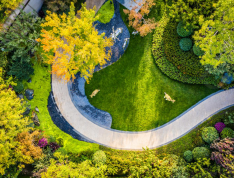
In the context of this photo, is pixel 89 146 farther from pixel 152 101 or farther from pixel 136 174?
pixel 152 101

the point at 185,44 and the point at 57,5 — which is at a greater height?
the point at 185,44

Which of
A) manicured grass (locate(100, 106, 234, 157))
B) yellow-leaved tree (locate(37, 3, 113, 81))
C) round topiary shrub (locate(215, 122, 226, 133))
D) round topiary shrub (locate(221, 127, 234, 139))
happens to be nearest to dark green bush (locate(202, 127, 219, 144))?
round topiary shrub (locate(215, 122, 226, 133))

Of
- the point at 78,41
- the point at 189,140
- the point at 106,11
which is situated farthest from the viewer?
the point at 106,11

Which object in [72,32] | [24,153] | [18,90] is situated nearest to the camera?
[72,32]

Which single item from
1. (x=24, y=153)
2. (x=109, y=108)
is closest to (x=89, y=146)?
(x=109, y=108)

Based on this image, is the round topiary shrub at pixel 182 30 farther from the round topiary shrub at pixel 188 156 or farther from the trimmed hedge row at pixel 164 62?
the round topiary shrub at pixel 188 156

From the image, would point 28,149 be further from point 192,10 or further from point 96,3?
point 192,10

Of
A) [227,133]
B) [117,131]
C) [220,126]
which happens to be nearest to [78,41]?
[117,131]
